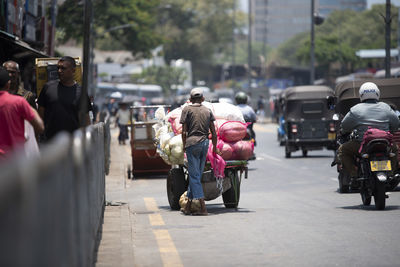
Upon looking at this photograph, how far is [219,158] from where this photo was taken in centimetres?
1259

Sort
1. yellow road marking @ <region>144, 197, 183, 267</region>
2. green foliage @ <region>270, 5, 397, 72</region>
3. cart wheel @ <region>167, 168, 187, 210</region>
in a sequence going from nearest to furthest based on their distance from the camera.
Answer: yellow road marking @ <region>144, 197, 183, 267</region>
cart wheel @ <region>167, 168, 187, 210</region>
green foliage @ <region>270, 5, 397, 72</region>

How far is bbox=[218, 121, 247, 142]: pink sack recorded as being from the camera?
12922 mm

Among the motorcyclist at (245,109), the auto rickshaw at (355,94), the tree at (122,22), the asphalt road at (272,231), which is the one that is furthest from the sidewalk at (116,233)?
the tree at (122,22)

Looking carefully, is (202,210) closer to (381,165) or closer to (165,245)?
(381,165)


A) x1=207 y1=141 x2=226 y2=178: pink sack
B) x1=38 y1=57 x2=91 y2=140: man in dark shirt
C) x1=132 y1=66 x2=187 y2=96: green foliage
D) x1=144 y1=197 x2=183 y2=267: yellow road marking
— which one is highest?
x1=132 y1=66 x2=187 y2=96: green foliage

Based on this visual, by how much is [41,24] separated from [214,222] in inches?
823

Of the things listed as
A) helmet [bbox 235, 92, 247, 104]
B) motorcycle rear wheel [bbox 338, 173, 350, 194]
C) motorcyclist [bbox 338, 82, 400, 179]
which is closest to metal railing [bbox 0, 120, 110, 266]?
motorcyclist [bbox 338, 82, 400, 179]

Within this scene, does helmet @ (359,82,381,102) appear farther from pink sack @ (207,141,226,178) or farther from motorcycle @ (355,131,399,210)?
pink sack @ (207,141,226,178)

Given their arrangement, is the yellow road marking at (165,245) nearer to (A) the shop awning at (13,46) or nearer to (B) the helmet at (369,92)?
(B) the helmet at (369,92)

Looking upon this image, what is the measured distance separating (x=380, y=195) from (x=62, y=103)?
468cm

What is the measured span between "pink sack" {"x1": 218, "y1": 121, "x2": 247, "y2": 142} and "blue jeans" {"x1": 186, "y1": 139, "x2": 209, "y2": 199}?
0.80 meters

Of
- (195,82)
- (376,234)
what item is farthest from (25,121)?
(195,82)

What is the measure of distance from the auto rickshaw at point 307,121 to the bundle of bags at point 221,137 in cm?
1327

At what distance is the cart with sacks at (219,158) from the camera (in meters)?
12.6
